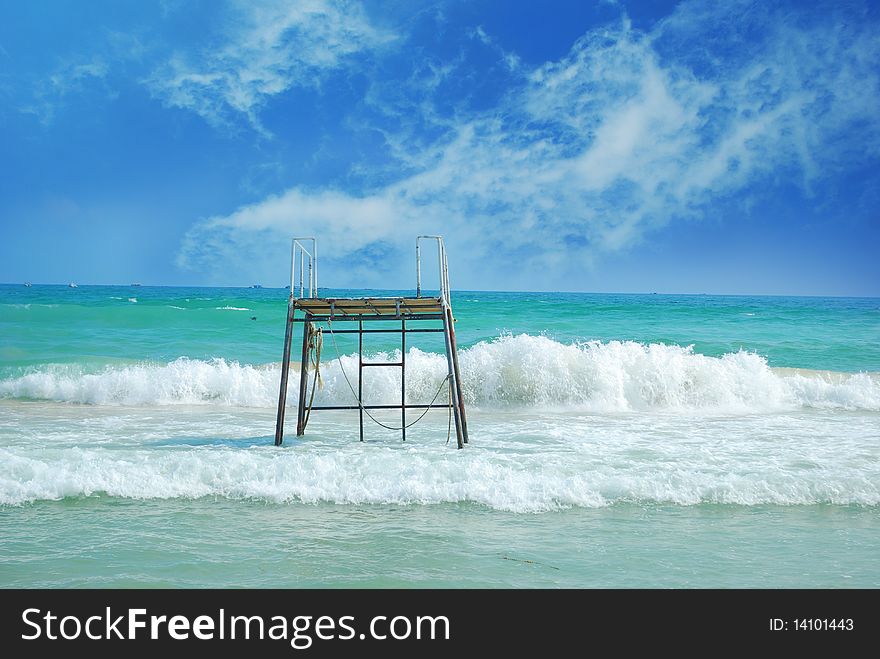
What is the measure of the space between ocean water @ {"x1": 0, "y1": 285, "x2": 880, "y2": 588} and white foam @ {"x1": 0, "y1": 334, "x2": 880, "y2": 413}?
52 millimetres

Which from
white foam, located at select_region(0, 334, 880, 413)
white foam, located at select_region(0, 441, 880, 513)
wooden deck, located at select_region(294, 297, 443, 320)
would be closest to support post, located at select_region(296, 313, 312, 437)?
wooden deck, located at select_region(294, 297, 443, 320)

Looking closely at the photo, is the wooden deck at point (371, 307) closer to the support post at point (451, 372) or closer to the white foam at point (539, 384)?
the support post at point (451, 372)

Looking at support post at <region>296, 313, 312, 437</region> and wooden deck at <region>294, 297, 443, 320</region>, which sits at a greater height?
wooden deck at <region>294, 297, 443, 320</region>

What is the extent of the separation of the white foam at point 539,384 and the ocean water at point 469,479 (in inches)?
2.1

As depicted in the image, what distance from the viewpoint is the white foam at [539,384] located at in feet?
52.5

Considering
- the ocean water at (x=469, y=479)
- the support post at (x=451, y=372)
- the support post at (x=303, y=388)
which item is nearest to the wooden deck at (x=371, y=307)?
the support post at (x=451, y=372)

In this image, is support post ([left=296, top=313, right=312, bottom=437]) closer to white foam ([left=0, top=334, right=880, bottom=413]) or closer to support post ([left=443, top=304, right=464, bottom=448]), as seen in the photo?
support post ([left=443, top=304, right=464, bottom=448])

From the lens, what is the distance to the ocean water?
5.96m

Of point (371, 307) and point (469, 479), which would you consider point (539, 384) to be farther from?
point (469, 479)

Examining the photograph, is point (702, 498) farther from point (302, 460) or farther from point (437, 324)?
point (437, 324)

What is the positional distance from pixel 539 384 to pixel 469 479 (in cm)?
811

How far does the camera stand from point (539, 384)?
16.2 metres
